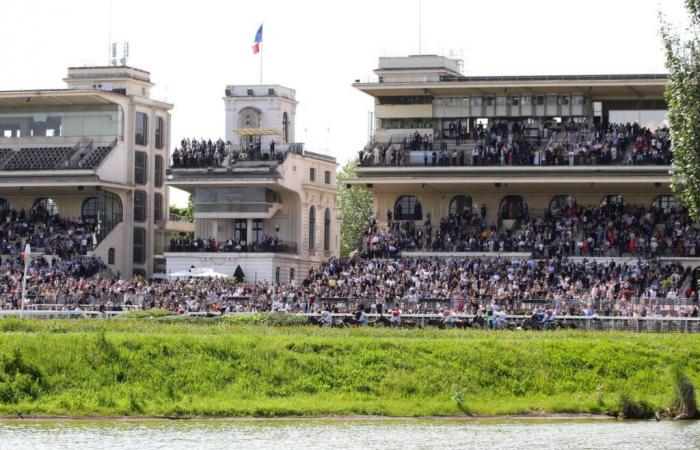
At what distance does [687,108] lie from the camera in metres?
60.5

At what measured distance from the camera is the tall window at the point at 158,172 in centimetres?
10344

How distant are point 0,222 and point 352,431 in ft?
191

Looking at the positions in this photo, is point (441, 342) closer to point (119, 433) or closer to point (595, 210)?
point (119, 433)

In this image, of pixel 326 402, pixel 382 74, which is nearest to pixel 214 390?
pixel 326 402

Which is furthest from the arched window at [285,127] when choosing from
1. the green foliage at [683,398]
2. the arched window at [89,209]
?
the green foliage at [683,398]

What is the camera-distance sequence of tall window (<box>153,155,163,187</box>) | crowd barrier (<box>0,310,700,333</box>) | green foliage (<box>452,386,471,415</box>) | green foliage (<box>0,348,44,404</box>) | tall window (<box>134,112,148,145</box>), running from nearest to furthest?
1. green foliage (<box>0,348,44,404</box>)
2. green foliage (<box>452,386,471,415</box>)
3. crowd barrier (<box>0,310,700,333</box>)
4. tall window (<box>134,112,148,145</box>)
5. tall window (<box>153,155,163,187</box>)

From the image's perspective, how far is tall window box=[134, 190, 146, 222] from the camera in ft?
332

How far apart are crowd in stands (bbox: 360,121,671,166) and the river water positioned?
3785 cm

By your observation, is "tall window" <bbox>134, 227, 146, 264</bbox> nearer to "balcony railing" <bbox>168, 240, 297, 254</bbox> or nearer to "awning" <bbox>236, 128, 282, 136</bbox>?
"balcony railing" <bbox>168, 240, 297, 254</bbox>

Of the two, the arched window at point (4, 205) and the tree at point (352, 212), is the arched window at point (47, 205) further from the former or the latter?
the tree at point (352, 212)

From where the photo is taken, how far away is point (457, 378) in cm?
5050

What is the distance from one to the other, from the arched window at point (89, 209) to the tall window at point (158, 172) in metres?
5.62

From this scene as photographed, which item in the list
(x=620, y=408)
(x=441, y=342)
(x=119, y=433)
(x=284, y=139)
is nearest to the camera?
(x=119, y=433)

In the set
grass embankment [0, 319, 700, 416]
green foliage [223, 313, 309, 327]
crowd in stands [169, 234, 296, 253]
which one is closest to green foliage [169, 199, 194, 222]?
crowd in stands [169, 234, 296, 253]
